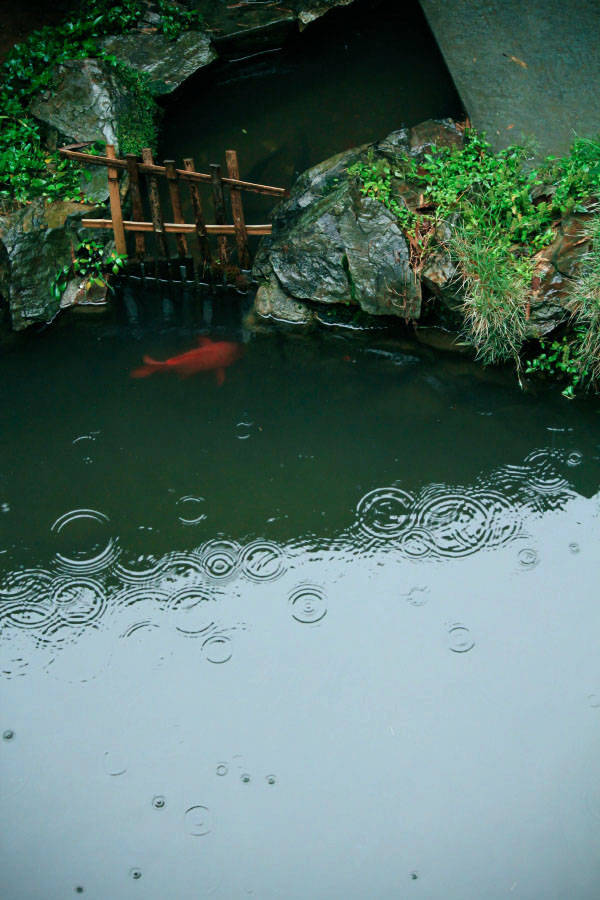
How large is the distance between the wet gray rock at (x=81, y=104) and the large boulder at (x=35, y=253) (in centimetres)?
72

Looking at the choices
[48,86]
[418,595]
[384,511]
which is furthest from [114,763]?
[48,86]

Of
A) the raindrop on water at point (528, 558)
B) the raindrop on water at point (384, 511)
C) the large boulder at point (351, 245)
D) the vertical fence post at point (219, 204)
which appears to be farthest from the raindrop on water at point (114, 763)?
the vertical fence post at point (219, 204)

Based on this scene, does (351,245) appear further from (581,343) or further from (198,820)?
(198,820)

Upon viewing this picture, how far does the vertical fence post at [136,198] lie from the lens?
18.0 ft

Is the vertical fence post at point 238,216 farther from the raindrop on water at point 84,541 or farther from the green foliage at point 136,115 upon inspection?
the raindrop on water at point 84,541

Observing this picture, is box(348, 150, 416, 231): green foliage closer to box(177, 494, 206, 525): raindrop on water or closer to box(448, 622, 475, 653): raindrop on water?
box(177, 494, 206, 525): raindrop on water

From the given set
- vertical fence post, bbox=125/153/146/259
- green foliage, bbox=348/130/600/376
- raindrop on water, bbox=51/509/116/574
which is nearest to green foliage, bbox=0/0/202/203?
vertical fence post, bbox=125/153/146/259

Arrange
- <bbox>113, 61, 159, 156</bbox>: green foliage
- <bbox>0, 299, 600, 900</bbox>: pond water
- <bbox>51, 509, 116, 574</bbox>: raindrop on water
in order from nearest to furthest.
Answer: <bbox>0, 299, 600, 900</bbox>: pond water < <bbox>51, 509, 116, 574</bbox>: raindrop on water < <bbox>113, 61, 159, 156</bbox>: green foliage

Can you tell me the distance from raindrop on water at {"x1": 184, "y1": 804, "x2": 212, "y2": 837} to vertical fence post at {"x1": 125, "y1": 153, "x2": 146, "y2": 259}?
403 centimetres

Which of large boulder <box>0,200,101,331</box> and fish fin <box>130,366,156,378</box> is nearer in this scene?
fish fin <box>130,366,156,378</box>

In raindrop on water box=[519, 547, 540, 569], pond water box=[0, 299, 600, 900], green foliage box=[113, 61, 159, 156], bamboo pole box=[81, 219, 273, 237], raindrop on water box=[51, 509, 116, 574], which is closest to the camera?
pond water box=[0, 299, 600, 900]

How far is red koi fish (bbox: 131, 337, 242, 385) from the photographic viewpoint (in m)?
5.32

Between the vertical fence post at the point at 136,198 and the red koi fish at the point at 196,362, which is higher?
the vertical fence post at the point at 136,198

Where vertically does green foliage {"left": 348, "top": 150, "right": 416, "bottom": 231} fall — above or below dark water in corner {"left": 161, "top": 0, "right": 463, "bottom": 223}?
below
